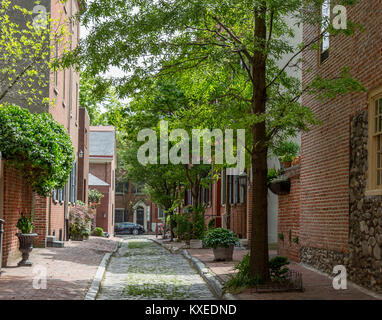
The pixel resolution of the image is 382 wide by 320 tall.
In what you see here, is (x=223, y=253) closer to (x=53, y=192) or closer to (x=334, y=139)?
(x=334, y=139)

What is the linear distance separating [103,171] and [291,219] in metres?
36.7

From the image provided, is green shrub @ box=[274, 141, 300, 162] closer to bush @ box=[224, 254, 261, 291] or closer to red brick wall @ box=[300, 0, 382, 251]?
red brick wall @ box=[300, 0, 382, 251]

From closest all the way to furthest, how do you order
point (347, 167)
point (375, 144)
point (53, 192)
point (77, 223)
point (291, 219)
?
point (375, 144), point (347, 167), point (291, 219), point (53, 192), point (77, 223)

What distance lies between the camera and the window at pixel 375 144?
32.7 feet

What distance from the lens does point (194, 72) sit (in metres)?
13.0

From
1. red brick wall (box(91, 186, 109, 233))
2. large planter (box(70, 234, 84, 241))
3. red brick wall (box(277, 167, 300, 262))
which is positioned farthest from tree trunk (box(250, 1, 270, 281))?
red brick wall (box(91, 186, 109, 233))

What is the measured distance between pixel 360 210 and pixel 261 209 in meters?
1.84

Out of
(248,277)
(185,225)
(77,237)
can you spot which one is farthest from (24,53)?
(185,225)

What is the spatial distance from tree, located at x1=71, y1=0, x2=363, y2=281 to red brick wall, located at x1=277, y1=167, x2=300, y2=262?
13.1 ft

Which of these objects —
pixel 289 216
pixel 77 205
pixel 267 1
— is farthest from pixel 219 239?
pixel 77 205

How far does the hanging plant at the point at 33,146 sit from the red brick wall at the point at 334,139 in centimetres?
641

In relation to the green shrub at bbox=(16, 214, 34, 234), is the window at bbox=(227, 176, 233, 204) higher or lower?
higher

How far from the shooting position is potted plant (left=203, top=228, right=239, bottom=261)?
1647 centimetres

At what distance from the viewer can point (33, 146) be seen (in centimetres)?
1340
